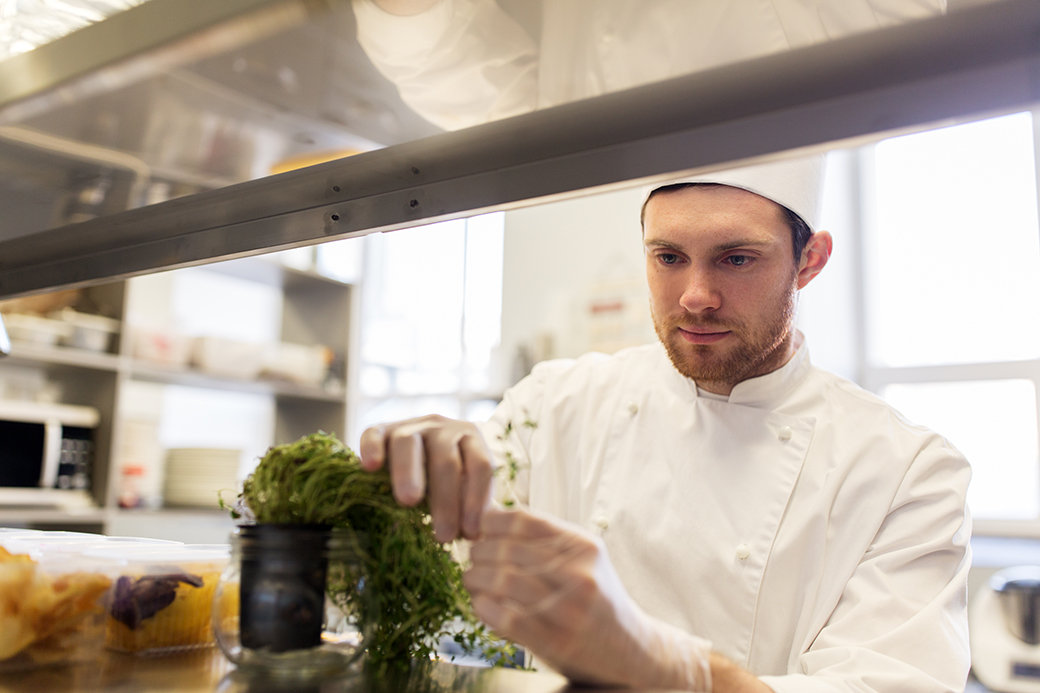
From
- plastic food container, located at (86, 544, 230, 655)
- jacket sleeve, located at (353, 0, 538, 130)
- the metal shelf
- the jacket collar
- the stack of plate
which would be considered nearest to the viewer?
jacket sleeve, located at (353, 0, 538, 130)

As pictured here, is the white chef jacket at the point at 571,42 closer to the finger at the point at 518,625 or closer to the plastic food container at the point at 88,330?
the finger at the point at 518,625

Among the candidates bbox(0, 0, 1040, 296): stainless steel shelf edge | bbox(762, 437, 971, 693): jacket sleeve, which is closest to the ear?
bbox(762, 437, 971, 693): jacket sleeve

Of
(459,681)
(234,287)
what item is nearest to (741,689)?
(459,681)

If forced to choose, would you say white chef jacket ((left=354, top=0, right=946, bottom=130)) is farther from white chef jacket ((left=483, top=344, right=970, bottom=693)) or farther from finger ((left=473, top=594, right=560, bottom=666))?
white chef jacket ((left=483, top=344, right=970, bottom=693))

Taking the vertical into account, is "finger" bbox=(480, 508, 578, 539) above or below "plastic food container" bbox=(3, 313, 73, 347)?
below

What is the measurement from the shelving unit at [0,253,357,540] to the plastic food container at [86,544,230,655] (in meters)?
2.48

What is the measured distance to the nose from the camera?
1.48 metres

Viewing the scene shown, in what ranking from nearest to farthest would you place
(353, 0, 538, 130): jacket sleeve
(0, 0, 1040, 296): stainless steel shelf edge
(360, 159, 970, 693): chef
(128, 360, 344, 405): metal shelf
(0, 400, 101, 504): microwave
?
(0, 0, 1040, 296): stainless steel shelf edge < (353, 0, 538, 130): jacket sleeve < (360, 159, 970, 693): chef < (0, 400, 101, 504): microwave < (128, 360, 344, 405): metal shelf

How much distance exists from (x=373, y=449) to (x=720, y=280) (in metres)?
0.93

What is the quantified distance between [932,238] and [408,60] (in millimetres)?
4469

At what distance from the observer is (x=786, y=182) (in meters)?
1.54

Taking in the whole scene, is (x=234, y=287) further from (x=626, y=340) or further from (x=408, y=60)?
(x=408, y=60)

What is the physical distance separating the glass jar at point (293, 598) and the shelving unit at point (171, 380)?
274 cm

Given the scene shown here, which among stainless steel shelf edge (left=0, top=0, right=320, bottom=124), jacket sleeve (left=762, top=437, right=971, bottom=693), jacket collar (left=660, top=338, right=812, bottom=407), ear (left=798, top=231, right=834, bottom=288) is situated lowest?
jacket sleeve (left=762, top=437, right=971, bottom=693)
